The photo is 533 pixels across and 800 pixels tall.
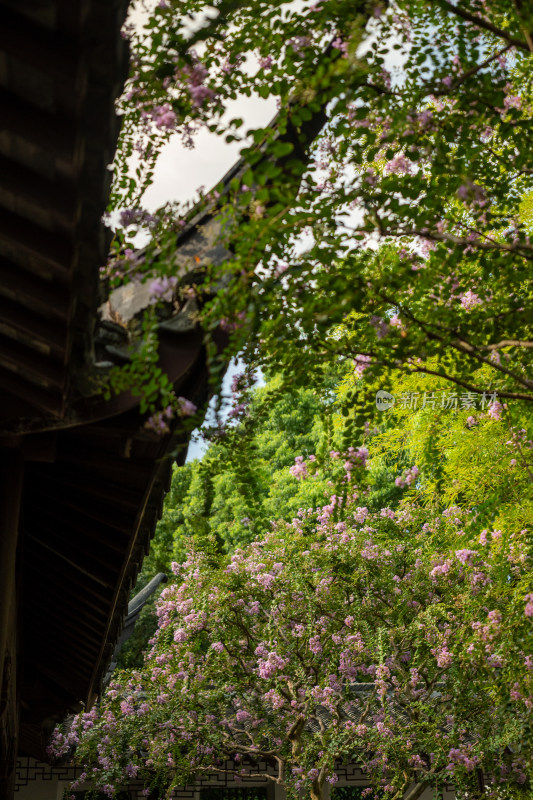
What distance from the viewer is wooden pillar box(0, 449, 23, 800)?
407 cm

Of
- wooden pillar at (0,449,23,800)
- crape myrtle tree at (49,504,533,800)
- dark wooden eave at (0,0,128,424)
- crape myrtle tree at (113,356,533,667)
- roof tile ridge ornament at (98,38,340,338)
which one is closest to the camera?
dark wooden eave at (0,0,128,424)

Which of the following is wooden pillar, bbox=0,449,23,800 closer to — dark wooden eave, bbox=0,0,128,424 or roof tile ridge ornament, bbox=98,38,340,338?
dark wooden eave, bbox=0,0,128,424

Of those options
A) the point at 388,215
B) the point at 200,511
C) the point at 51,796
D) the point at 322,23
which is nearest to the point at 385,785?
the point at 51,796

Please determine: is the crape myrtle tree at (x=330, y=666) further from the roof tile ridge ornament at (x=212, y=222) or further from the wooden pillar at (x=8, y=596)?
the roof tile ridge ornament at (x=212, y=222)

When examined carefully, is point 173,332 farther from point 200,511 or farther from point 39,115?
point 200,511

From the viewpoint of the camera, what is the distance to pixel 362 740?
1121cm

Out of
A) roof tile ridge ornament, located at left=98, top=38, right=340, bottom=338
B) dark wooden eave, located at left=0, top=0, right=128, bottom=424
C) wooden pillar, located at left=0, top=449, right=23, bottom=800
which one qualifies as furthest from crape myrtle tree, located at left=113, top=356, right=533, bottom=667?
dark wooden eave, located at left=0, top=0, right=128, bottom=424

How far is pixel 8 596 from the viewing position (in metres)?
4.55

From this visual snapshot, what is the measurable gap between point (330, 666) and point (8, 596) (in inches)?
323

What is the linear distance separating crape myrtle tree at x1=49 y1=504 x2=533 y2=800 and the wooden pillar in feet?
20.7

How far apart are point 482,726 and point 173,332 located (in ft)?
31.5

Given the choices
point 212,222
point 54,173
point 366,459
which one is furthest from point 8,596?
point 366,459

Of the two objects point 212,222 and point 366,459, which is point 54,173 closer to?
point 212,222

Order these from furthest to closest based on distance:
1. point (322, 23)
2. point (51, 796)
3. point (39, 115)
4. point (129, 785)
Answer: point (129, 785)
point (51, 796)
point (322, 23)
point (39, 115)
